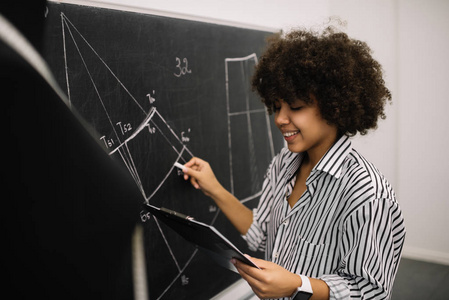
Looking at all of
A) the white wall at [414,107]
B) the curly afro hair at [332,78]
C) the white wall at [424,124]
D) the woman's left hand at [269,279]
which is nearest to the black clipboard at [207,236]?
the woman's left hand at [269,279]

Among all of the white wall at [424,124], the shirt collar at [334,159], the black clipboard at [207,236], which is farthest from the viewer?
the white wall at [424,124]

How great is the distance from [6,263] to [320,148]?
2.96 ft

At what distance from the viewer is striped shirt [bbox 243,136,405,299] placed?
3.05 feet

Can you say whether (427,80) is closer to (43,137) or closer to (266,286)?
(266,286)

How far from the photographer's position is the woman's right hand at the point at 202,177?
129 cm

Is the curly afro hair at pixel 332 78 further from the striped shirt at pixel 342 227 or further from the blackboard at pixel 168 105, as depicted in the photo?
the blackboard at pixel 168 105

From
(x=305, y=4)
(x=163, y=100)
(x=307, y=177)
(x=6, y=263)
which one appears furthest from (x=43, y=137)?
(x=305, y=4)

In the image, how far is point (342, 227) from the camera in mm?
986

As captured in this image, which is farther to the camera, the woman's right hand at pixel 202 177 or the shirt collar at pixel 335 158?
the woman's right hand at pixel 202 177

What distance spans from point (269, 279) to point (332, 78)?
1.94ft

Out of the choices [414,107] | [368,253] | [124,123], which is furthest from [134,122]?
[414,107]

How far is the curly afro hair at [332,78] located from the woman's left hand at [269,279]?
0.46 m

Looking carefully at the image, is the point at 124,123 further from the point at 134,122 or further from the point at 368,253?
the point at 368,253

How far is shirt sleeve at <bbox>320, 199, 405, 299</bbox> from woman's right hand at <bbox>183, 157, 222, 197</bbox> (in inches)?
19.5
